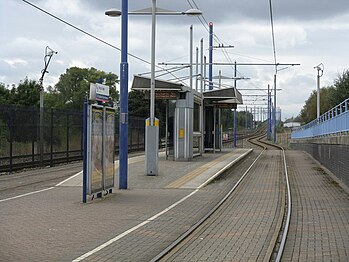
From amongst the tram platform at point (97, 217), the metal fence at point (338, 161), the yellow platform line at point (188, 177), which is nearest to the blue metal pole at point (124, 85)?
the tram platform at point (97, 217)

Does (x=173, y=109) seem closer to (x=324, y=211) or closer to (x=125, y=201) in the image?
(x=125, y=201)

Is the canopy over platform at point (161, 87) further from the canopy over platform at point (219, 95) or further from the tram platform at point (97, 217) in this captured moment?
the tram platform at point (97, 217)

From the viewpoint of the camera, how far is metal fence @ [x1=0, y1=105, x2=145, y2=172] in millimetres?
24688

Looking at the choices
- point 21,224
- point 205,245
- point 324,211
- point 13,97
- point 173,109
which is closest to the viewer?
point 205,245

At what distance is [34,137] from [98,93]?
12892mm

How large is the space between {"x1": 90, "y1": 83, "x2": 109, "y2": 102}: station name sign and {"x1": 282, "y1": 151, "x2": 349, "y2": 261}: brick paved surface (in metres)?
5.84

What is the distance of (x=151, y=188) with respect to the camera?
1922 centimetres

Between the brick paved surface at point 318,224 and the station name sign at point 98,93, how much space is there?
19.2ft

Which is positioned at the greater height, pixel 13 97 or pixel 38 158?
pixel 13 97

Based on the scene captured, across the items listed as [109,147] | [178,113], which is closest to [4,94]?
[178,113]

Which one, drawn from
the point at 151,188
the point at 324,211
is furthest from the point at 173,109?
the point at 324,211

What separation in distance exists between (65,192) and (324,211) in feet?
25.6

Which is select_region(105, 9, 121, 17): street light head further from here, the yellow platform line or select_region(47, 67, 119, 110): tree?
select_region(47, 67, 119, 110): tree

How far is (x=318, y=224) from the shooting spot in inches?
473
